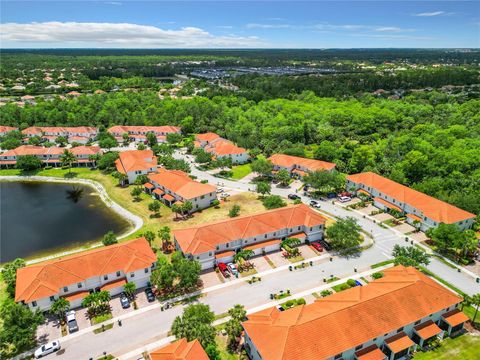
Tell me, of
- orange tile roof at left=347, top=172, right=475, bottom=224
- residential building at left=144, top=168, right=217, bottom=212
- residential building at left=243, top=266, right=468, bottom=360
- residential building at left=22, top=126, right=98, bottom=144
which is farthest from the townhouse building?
residential building at left=243, top=266, right=468, bottom=360

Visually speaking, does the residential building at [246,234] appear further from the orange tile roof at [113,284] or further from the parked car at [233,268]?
the orange tile roof at [113,284]

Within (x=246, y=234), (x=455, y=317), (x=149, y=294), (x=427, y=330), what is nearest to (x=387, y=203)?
(x=455, y=317)

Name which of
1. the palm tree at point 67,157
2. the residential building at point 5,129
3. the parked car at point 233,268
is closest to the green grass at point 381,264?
the parked car at point 233,268

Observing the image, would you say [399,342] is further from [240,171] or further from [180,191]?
[240,171]

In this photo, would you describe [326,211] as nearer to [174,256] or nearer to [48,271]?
[174,256]

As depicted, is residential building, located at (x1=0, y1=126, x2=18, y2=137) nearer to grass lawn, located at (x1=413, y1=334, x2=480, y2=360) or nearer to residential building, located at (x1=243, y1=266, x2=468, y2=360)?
residential building, located at (x1=243, y1=266, x2=468, y2=360)

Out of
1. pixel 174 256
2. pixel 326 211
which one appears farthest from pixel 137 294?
pixel 326 211

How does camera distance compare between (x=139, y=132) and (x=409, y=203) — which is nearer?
(x=409, y=203)
